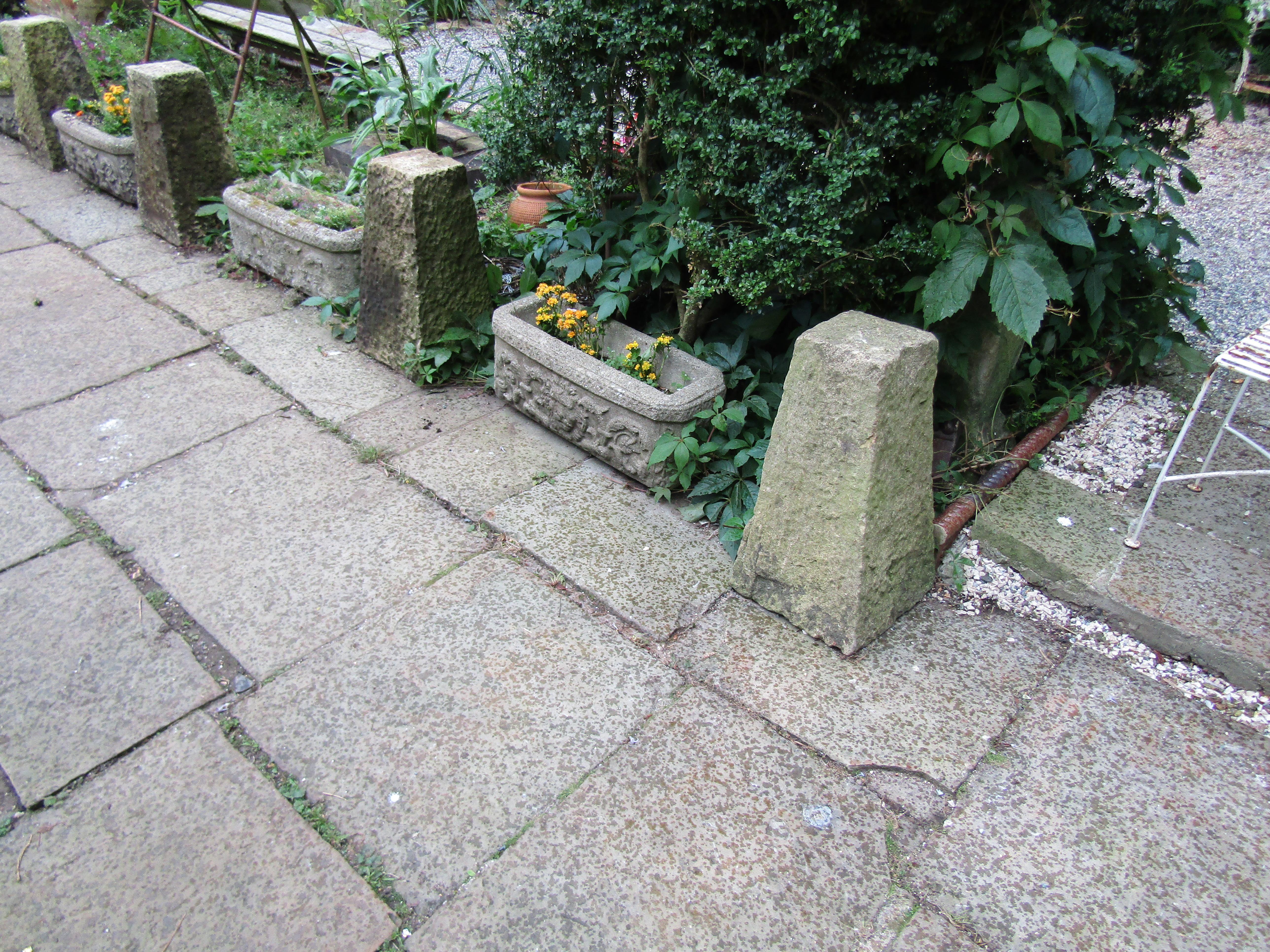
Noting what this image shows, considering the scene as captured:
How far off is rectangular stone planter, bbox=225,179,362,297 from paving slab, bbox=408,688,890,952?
250 centimetres

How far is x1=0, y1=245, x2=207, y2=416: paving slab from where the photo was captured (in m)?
3.30

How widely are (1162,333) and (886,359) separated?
1842 mm

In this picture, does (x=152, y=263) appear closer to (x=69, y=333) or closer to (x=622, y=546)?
(x=69, y=333)

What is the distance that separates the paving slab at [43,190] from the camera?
4.78 metres

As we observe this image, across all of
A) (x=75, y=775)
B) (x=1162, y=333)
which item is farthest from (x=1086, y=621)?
(x=75, y=775)

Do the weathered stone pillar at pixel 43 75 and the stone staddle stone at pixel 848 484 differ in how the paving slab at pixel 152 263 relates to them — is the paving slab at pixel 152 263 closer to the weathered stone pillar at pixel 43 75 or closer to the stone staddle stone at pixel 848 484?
the weathered stone pillar at pixel 43 75

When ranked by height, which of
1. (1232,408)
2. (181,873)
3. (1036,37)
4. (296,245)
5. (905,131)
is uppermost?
(1036,37)

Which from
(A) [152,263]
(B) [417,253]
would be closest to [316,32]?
(A) [152,263]

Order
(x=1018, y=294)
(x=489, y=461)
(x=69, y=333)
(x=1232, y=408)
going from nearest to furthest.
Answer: (x=1018, y=294)
(x=1232, y=408)
(x=489, y=461)
(x=69, y=333)

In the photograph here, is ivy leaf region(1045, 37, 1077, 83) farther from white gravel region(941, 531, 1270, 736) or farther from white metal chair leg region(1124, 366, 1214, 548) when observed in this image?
white gravel region(941, 531, 1270, 736)

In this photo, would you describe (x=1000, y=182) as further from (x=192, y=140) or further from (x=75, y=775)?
(x=192, y=140)

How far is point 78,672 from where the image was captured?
7.12ft

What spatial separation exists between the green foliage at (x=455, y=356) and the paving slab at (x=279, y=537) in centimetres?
48

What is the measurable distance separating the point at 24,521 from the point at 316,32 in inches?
200
